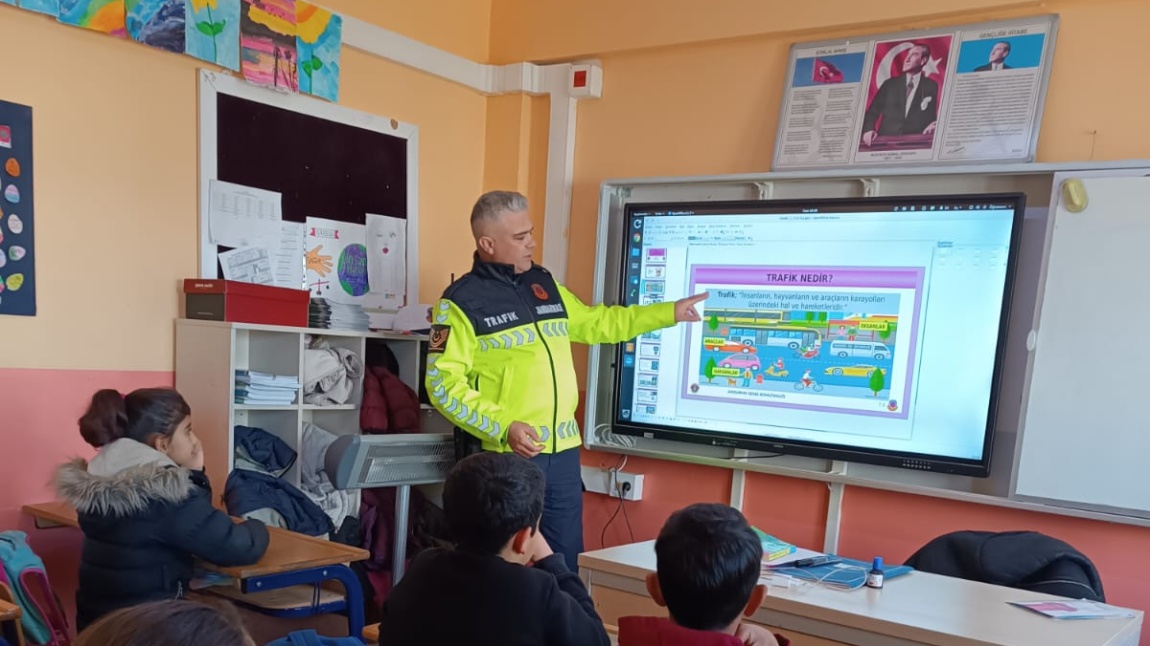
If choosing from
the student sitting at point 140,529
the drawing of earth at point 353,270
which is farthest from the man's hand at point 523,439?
the drawing of earth at point 353,270

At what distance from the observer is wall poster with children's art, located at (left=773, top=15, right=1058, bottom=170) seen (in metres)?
3.10

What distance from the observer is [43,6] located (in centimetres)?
279

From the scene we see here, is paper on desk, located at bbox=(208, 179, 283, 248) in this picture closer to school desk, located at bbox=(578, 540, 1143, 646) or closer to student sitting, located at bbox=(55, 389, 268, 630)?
student sitting, located at bbox=(55, 389, 268, 630)

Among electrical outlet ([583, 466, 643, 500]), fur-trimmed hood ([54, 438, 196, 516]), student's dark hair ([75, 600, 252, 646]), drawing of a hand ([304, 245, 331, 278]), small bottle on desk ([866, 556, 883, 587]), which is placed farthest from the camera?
electrical outlet ([583, 466, 643, 500])

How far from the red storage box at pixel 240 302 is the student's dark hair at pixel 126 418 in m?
0.69

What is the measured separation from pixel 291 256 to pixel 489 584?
2.42 metres

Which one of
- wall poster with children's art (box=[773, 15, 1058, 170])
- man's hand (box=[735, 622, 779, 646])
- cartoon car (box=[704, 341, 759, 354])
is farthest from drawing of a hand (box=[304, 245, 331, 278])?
man's hand (box=[735, 622, 779, 646])

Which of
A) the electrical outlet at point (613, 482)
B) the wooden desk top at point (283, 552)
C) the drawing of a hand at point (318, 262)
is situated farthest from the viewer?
the electrical outlet at point (613, 482)

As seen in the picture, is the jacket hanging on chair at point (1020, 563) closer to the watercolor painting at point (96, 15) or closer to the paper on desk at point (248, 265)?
the paper on desk at point (248, 265)

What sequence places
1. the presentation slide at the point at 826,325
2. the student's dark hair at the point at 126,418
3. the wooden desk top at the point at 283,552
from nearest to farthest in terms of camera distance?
1. the wooden desk top at the point at 283,552
2. the student's dark hair at the point at 126,418
3. the presentation slide at the point at 826,325

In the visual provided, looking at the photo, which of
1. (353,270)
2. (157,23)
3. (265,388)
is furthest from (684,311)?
(157,23)

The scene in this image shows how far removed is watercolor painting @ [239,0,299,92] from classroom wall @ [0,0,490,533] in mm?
200

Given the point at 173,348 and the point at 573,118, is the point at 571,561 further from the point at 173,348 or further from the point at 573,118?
the point at 573,118

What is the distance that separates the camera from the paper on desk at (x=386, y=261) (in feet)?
12.9
